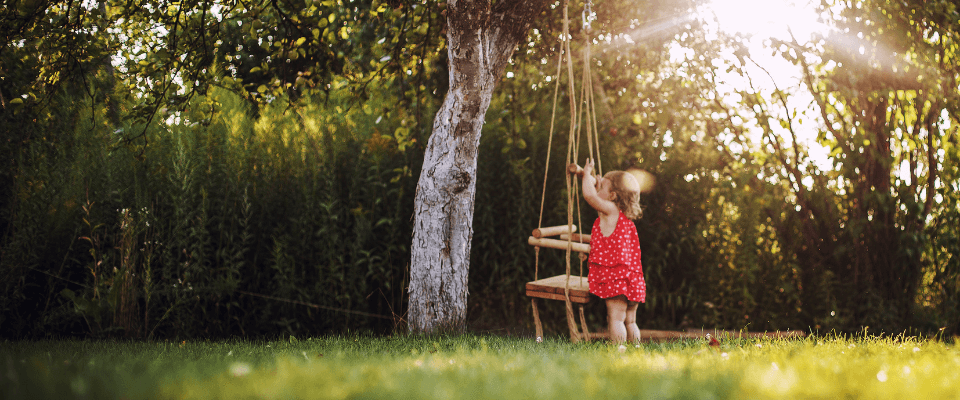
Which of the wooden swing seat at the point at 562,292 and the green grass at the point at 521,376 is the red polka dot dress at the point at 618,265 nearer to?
the wooden swing seat at the point at 562,292

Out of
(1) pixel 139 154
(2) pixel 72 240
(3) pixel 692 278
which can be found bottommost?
(3) pixel 692 278

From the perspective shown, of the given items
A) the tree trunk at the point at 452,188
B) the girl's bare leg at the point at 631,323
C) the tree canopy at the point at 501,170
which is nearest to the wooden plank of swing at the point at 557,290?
the girl's bare leg at the point at 631,323

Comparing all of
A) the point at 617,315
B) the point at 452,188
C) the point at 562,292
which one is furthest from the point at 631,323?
the point at 452,188

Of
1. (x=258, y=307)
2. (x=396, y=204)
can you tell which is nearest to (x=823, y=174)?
(x=396, y=204)

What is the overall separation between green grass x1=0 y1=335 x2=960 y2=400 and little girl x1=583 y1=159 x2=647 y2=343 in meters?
0.74

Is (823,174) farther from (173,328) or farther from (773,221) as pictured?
(173,328)

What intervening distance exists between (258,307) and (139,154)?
139 cm

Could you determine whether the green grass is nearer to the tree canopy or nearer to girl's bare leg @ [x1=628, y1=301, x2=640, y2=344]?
girl's bare leg @ [x1=628, y1=301, x2=640, y2=344]

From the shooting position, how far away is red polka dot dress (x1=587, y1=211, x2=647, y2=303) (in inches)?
129

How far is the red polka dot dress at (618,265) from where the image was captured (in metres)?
3.27

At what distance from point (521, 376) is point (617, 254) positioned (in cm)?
172

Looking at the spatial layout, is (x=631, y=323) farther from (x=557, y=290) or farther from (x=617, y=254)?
(x=557, y=290)

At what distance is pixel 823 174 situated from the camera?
4.70 metres

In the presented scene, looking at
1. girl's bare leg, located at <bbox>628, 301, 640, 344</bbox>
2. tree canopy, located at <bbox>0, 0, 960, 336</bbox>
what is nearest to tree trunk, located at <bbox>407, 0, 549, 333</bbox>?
tree canopy, located at <bbox>0, 0, 960, 336</bbox>
